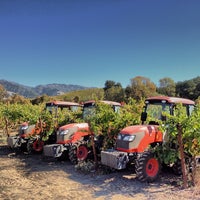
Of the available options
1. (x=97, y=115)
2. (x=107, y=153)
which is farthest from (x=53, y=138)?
(x=107, y=153)

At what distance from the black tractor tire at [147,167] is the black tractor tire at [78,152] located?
2.73 m

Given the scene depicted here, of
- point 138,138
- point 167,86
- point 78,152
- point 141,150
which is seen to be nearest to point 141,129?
point 138,138

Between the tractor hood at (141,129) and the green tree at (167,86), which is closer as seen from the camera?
the tractor hood at (141,129)

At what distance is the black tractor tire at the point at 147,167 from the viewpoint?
691 centimetres

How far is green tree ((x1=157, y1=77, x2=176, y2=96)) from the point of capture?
132 feet

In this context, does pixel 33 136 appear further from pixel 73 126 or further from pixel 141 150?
pixel 141 150

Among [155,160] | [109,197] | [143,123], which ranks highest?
[143,123]

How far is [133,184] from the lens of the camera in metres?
6.97

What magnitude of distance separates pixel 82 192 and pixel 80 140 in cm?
332

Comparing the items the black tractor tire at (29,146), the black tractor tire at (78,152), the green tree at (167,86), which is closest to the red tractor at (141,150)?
the black tractor tire at (78,152)

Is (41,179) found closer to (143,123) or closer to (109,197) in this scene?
(109,197)

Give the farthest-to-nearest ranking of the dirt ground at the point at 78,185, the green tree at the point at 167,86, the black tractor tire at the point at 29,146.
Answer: the green tree at the point at 167,86 < the black tractor tire at the point at 29,146 < the dirt ground at the point at 78,185

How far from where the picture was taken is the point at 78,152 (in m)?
9.29

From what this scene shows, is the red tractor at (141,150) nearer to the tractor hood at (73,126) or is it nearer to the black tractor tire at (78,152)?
the black tractor tire at (78,152)
